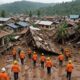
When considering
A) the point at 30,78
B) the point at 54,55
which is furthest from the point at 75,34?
the point at 30,78

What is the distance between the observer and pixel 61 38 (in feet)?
135

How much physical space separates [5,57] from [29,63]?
4747 mm

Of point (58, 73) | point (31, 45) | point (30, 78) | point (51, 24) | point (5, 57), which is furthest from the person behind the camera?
point (51, 24)

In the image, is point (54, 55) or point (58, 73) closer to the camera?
point (58, 73)

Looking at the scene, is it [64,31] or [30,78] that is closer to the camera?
[30,78]

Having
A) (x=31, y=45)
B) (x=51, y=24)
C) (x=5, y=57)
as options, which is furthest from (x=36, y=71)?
(x=51, y=24)

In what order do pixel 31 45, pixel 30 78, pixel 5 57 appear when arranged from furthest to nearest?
1. pixel 31 45
2. pixel 5 57
3. pixel 30 78

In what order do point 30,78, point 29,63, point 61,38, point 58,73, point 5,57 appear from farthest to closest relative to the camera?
point 61,38 < point 5,57 < point 29,63 < point 58,73 < point 30,78

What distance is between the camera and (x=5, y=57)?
29.7 m

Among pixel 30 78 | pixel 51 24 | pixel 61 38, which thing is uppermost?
pixel 30 78

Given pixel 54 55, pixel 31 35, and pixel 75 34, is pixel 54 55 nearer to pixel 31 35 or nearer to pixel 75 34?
pixel 31 35

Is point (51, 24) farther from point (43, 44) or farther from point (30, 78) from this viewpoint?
point (30, 78)

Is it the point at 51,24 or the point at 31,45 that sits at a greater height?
the point at 31,45

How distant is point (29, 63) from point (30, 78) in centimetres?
605
